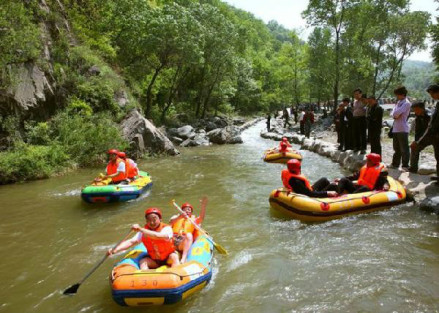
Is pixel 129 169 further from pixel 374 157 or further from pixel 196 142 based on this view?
pixel 196 142

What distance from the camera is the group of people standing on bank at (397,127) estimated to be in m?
6.69

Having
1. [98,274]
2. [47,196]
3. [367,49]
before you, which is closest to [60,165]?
[47,196]

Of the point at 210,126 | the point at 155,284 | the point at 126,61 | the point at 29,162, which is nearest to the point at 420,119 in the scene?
the point at 155,284

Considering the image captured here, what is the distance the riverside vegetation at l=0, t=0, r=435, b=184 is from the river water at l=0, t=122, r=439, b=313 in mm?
3359

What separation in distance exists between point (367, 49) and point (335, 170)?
18613 mm

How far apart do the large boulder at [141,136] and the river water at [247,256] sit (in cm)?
544

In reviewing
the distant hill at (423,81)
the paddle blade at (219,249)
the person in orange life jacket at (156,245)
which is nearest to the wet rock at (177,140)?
the distant hill at (423,81)

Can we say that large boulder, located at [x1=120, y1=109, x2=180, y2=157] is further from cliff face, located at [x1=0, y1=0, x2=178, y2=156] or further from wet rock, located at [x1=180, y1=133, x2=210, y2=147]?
wet rock, located at [x1=180, y1=133, x2=210, y2=147]

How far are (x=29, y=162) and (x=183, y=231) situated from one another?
7552 millimetres

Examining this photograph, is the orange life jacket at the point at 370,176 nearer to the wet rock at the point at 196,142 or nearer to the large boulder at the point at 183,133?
the wet rock at the point at 196,142

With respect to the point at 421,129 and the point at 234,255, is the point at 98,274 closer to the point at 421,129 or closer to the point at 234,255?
the point at 234,255

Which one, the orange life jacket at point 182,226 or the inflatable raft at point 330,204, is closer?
the orange life jacket at point 182,226

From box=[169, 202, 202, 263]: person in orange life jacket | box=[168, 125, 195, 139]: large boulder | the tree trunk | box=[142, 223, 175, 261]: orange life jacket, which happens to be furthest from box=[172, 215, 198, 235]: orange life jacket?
the tree trunk

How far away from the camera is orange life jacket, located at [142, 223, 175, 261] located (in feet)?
14.7
